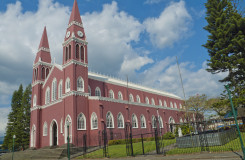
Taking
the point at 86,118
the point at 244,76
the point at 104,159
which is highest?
the point at 244,76

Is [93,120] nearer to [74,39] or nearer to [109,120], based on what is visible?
[109,120]

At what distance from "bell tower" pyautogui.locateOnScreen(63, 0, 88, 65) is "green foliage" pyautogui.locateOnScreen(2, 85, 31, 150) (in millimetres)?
19471

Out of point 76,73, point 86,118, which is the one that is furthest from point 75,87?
point 86,118

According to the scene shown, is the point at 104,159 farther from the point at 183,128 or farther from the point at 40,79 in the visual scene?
the point at 40,79

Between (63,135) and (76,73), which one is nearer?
(63,135)

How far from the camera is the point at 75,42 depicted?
1151 inches

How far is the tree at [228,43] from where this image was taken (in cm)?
2391

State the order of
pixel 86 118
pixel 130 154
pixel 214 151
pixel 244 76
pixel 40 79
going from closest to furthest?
pixel 214 151, pixel 130 154, pixel 244 76, pixel 86 118, pixel 40 79

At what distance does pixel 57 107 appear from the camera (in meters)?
29.3

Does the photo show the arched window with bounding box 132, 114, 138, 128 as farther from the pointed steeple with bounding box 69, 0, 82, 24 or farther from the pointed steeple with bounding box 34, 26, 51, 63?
the pointed steeple with bounding box 34, 26, 51, 63

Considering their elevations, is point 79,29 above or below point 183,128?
above

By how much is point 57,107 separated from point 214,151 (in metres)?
23.2

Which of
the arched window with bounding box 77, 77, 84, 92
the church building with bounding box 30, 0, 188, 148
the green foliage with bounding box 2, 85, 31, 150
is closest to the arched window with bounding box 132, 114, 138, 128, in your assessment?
the church building with bounding box 30, 0, 188, 148

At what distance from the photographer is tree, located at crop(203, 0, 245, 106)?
78.4 ft
